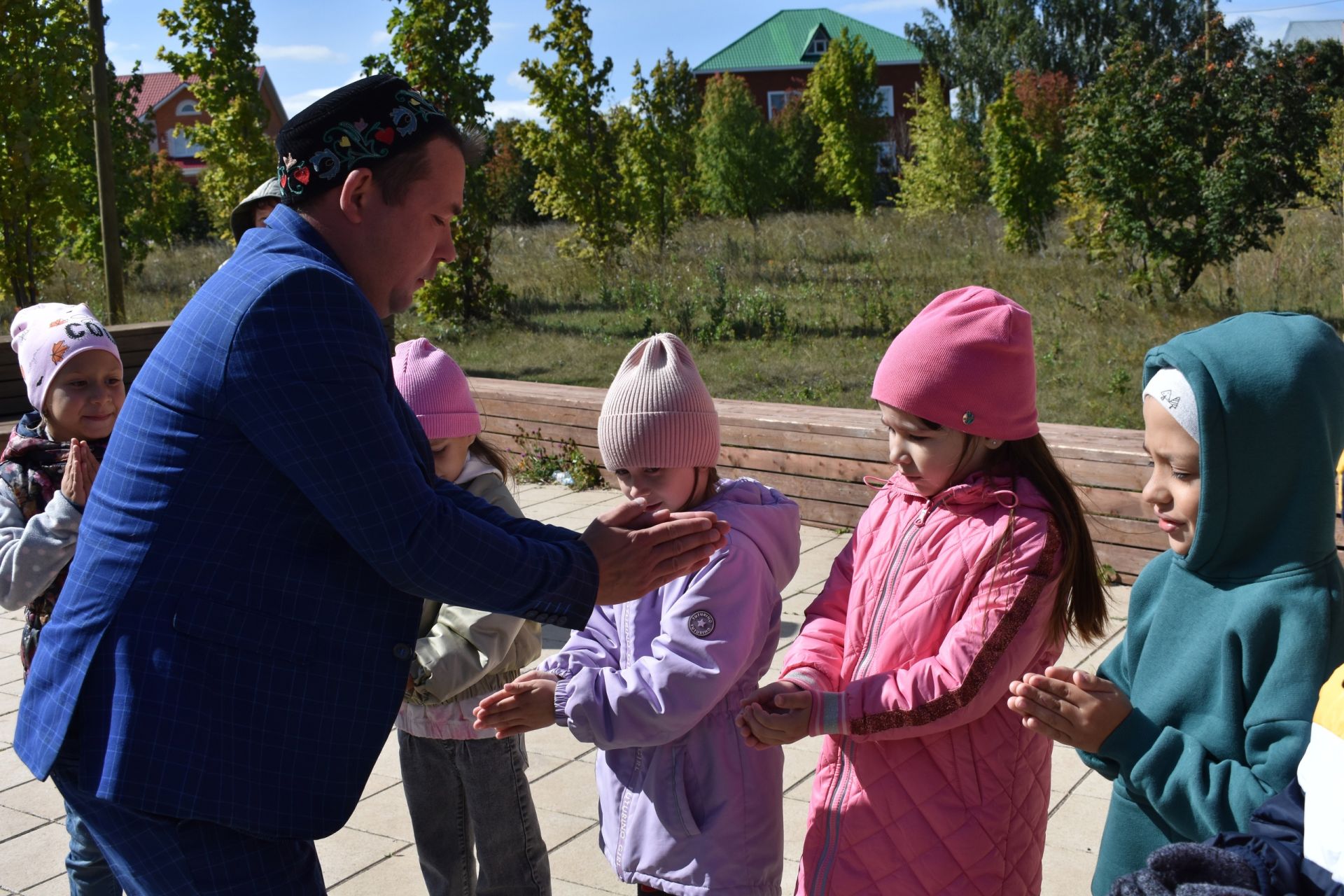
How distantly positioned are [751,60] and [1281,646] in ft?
224

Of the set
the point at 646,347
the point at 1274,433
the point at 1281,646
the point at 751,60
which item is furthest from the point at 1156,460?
the point at 751,60

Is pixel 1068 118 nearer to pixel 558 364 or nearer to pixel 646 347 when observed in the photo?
pixel 558 364

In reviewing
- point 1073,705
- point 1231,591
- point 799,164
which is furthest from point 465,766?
point 799,164

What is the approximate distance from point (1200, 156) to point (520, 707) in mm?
11472

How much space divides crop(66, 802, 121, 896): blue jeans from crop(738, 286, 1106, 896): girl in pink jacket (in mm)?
1799

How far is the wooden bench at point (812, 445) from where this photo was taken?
579 centimetres

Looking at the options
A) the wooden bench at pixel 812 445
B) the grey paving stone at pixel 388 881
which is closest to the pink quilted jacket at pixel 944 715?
the grey paving stone at pixel 388 881

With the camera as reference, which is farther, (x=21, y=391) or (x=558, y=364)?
(x=558, y=364)

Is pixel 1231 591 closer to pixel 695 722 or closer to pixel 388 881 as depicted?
pixel 695 722

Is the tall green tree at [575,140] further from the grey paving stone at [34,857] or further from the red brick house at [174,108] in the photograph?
the red brick house at [174,108]

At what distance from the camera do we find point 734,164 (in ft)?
125

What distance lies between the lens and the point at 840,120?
3847 cm

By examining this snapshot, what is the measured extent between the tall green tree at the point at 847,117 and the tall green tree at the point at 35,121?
26.0m

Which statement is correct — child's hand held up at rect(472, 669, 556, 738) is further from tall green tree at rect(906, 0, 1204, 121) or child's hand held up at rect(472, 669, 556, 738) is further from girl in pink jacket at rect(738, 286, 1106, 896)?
tall green tree at rect(906, 0, 1204, 121)
